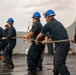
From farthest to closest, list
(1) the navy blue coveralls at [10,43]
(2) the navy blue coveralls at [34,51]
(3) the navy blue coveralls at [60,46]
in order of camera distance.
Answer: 1. (1) the navy blue coveralls at [10,43]
2. (2) the navy blue coveralls at [34,51]
3. (3) the navy blue coveralls at [60,46]

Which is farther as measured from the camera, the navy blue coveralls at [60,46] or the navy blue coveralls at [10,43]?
the navy blue coveralls at [10,43]

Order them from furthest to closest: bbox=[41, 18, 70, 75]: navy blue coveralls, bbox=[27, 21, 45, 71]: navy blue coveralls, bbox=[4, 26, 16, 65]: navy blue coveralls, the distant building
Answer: the distant building < bbox=[4, 26, 16, 65]: navy blue coveralls < bbox=[27, 21, 45, 71]: navy blue coveralls < bbox=[41, 18, 70, 75]: navy blue coveralls

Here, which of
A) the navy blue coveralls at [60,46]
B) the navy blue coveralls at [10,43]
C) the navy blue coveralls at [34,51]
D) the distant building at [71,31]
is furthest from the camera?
the distant building at [71,31]

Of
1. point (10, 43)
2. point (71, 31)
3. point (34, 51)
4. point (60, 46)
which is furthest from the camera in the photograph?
point (71, 31)

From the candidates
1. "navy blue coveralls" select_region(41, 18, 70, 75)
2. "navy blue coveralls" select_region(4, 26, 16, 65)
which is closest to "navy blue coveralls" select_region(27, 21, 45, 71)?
"navy blue coveralls" select_region(4, 26, 16, 65)

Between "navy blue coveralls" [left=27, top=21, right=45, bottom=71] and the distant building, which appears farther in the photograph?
the distant building

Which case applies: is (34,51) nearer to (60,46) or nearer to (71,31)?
(60,46)

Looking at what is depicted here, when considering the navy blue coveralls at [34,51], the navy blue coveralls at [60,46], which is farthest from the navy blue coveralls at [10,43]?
the navy blue coveralls at [60,46]

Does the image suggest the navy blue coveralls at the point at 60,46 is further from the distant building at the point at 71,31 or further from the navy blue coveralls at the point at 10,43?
the distant building at the point at 71,31

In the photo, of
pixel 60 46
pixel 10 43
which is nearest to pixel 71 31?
pixel 10 43

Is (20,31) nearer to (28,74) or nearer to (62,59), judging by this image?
(28,74)

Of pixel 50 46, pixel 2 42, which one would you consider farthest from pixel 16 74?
pixel 50 46

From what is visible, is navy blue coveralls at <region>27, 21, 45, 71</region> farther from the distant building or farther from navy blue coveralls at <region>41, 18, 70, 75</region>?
the distant building

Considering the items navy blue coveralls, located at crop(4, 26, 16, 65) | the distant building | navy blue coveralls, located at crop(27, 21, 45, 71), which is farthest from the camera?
the distant building
